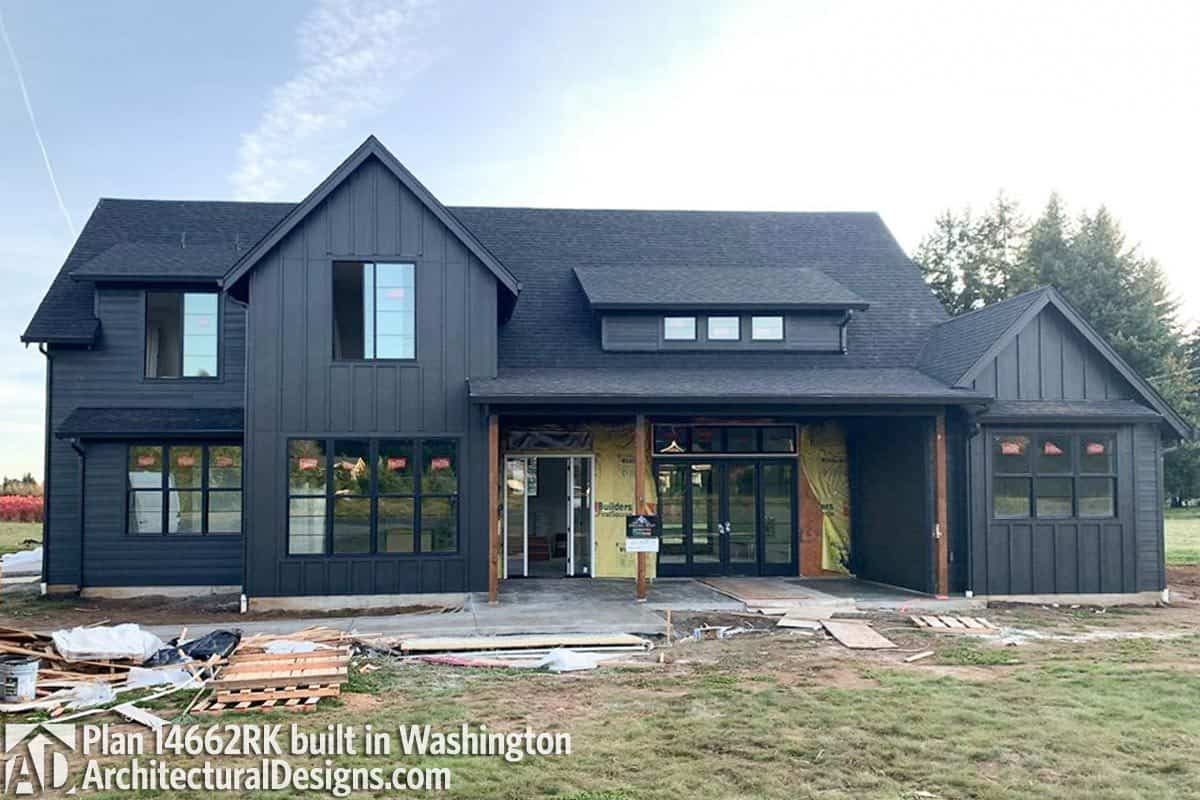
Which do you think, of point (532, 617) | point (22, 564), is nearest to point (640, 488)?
point (532, 617)

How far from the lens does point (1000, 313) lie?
14555mm

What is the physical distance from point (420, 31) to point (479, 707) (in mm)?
14734

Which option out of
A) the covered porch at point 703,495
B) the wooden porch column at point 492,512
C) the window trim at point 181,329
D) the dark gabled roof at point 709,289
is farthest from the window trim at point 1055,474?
the window trim at point 181,329

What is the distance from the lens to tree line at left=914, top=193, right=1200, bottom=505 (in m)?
33.7

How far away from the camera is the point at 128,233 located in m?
17.2

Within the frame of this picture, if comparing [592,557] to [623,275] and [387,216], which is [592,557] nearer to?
[623,275]

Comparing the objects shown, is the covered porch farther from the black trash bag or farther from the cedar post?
the black trash bag

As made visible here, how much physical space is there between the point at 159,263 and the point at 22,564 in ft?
26.7

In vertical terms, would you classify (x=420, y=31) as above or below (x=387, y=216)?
above

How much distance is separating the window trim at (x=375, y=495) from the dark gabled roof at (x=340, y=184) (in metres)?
2.58

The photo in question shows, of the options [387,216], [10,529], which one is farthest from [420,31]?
[10,529]

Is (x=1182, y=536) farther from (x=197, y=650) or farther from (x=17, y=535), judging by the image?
(x=17, y=535)

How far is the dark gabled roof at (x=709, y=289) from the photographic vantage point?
15633 millimetres

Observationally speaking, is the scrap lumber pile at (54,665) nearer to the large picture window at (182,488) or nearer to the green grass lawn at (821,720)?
the green grass lawn at (821,720)
